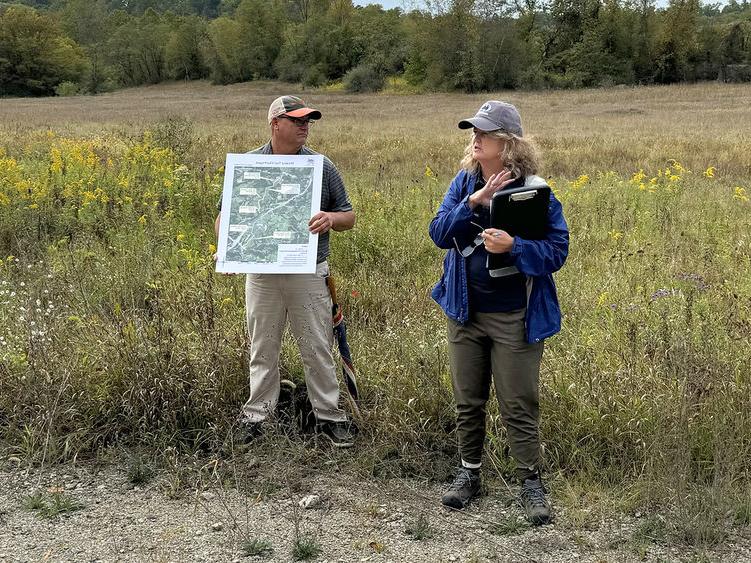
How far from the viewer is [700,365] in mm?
3930

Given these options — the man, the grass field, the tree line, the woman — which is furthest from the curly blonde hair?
the tree line

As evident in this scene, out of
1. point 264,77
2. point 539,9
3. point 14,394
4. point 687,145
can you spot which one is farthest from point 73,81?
point 14,394

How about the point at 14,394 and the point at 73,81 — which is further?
the point at 73,81

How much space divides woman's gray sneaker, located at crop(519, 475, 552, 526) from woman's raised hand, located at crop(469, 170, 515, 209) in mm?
1346

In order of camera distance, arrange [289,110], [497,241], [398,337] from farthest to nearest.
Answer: [398,337] → [289,110] → [497,241]

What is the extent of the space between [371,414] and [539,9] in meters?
78.4

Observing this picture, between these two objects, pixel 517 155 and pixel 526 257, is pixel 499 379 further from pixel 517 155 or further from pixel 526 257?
pixel 517 155

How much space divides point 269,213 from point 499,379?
5.13 feet

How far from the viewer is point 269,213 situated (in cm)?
411

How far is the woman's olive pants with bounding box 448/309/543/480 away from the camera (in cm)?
346

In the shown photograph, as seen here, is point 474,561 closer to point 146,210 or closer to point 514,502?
point 514,502

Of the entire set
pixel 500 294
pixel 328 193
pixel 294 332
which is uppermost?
pixel 328 193

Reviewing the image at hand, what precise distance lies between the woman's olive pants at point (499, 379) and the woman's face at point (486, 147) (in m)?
0.73

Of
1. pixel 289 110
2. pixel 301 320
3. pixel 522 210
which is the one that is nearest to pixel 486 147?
pixel 522 210
